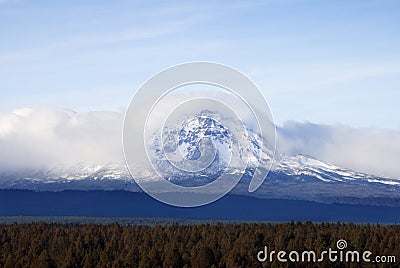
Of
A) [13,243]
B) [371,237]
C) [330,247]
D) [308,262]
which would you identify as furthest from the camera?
[13,243]

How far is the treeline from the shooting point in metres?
127

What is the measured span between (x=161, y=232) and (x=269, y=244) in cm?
3401

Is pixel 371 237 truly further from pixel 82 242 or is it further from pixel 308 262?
pixel 82 242

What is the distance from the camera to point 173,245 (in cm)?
14275

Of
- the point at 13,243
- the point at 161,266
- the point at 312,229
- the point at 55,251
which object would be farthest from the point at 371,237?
the point at 13,243

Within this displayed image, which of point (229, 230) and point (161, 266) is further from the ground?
point (229, 230)

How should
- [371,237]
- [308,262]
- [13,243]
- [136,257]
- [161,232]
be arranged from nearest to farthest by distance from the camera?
[308,262] < [136,257] < [371,237] < [13,243] < [161,232]

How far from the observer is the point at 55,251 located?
14725 cm

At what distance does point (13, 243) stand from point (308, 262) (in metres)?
66.3

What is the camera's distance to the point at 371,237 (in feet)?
497

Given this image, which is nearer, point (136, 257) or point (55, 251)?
point (136, 257)

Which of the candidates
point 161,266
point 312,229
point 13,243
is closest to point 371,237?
point 312,229

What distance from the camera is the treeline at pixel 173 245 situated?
416 ft

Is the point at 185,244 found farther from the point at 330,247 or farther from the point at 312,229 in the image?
the point at 312,229
